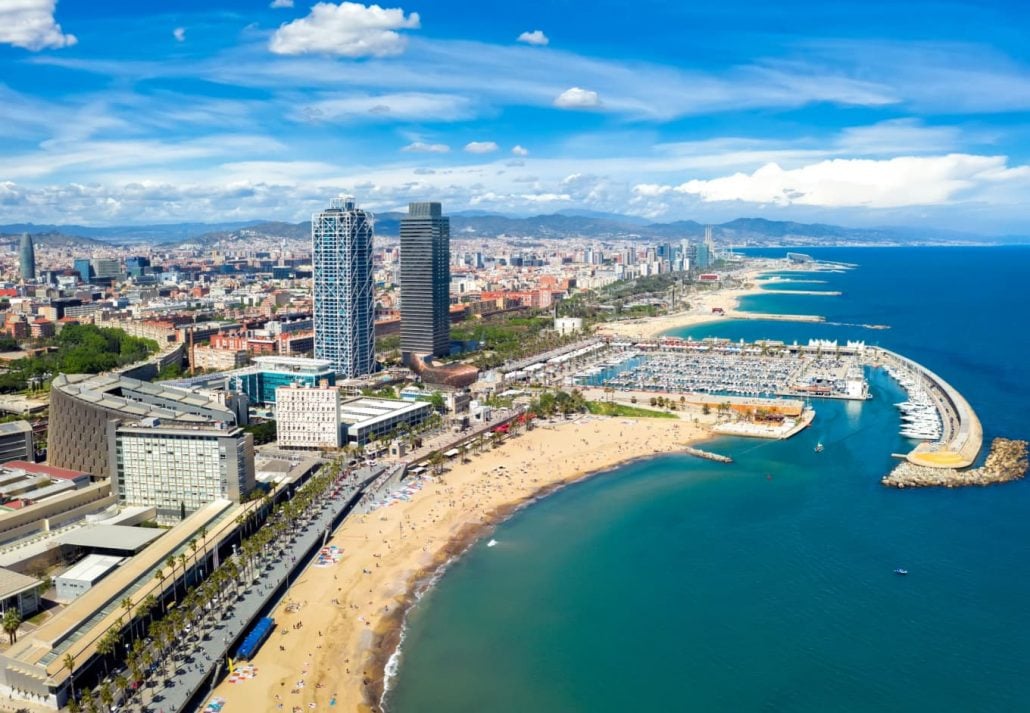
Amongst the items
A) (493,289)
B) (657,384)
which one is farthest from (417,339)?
(493,289)

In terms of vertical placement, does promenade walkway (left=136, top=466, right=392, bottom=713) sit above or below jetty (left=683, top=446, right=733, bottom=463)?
below

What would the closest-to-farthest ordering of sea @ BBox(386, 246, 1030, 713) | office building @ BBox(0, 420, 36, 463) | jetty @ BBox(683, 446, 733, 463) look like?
sea @ BBox(386, 246, 1030, 713) < office building @ BBox(0, 420, 36, 463) < jetty @ BBox(683, 446, 733, 463)

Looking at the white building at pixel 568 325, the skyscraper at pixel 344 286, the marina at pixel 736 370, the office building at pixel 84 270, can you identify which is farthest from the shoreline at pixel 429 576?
the office building at pixel 84 270

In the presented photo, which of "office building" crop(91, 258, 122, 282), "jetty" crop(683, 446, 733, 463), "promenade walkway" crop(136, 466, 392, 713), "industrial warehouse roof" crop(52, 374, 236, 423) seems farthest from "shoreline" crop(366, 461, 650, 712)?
"office building" crop(91, 258, 122, 282)

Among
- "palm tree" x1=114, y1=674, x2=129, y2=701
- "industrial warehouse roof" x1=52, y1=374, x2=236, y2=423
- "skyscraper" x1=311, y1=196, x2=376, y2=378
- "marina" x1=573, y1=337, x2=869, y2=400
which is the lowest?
"palm tree" x1=114, y1=674, x2=129, y2=701

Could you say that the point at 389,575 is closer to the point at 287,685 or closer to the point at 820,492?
the point at 287,685

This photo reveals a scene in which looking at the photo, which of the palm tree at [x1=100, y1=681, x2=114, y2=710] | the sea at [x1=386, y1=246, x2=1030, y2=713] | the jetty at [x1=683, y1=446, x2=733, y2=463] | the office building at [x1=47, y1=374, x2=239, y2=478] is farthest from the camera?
the jetty at [x1=683, y1=446, x2=733, y2=463]

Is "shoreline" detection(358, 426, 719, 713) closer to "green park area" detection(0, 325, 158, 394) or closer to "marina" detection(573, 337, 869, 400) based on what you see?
"marina" detection(573, 337, 869, 400)

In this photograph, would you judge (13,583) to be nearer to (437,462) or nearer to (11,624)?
(11,624)
